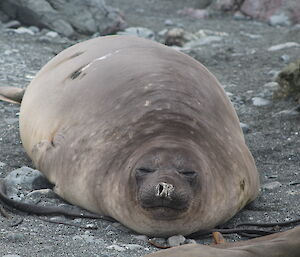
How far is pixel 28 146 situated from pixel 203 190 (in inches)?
63.5

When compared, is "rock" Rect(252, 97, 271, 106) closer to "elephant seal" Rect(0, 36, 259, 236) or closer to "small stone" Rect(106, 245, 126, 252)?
"elephant seal" Rect(0, 36, 259, 236)

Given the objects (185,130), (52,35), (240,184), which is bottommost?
(52,35)

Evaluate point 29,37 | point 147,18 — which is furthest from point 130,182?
point 147,18

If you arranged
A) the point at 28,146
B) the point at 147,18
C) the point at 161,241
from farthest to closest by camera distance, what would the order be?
the point at 147,18
the point at 28,146
the point at 161,241

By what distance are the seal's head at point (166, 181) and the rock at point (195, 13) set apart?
29.8ft

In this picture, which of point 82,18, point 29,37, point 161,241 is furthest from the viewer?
point 82,18

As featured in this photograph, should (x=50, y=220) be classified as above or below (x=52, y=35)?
above

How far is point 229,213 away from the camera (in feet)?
14.9

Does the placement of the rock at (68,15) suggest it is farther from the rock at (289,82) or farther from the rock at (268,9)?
the rock at (289,82)

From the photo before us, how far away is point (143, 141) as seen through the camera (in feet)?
14.6

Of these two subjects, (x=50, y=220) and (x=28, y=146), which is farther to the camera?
(x=28, y=146)

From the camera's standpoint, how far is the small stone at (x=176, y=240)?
163 inches

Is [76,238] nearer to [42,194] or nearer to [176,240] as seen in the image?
[176,240]

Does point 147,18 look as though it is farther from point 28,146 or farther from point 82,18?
point 28,146
